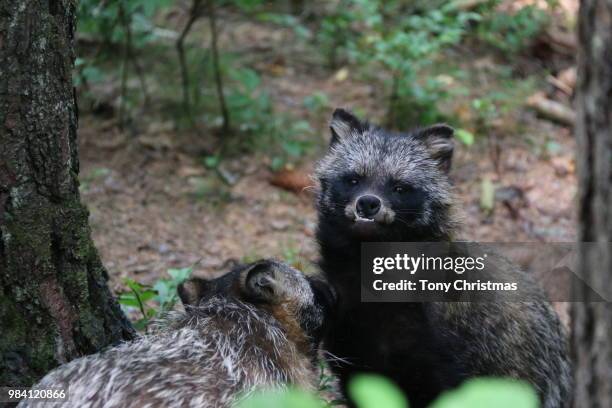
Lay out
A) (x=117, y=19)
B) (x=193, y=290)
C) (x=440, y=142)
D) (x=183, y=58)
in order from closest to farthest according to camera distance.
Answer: (x=193, y=290), (x=440, y=142), (x=117, y=19), (x=183, y=58)

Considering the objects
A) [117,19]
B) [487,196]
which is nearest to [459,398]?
[487,196]

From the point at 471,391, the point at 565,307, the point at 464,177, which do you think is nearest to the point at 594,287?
the point at 471,391

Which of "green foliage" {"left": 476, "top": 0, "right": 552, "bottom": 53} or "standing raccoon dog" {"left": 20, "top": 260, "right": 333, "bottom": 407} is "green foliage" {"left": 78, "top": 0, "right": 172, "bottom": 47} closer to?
"standing raccoon dog" {"left": 20, "top": 260, "right": 333, "bottom": 407}

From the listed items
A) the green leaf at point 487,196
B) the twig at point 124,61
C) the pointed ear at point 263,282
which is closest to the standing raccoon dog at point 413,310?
the pointed ear at point 263,282

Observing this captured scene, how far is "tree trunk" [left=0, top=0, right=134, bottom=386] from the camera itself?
400cm

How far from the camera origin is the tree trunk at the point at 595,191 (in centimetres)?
267

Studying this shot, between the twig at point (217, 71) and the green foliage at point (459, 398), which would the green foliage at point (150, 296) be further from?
the green foliage at point (459, 398)

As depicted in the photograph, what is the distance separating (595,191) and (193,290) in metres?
2.98

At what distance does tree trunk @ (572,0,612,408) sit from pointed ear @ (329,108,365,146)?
3.52 meters

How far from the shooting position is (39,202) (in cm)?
420

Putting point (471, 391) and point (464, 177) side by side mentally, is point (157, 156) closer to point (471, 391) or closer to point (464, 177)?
A: point (464, 177)

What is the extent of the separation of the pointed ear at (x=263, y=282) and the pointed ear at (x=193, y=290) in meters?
0.38

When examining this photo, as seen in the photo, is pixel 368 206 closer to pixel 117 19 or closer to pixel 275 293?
pixel 275 293

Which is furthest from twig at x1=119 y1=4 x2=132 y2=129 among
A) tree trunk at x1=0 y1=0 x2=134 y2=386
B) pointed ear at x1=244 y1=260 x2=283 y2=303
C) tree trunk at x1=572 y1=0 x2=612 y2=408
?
tree trunk at x1=572 y1=0 x2=612 y2=408
